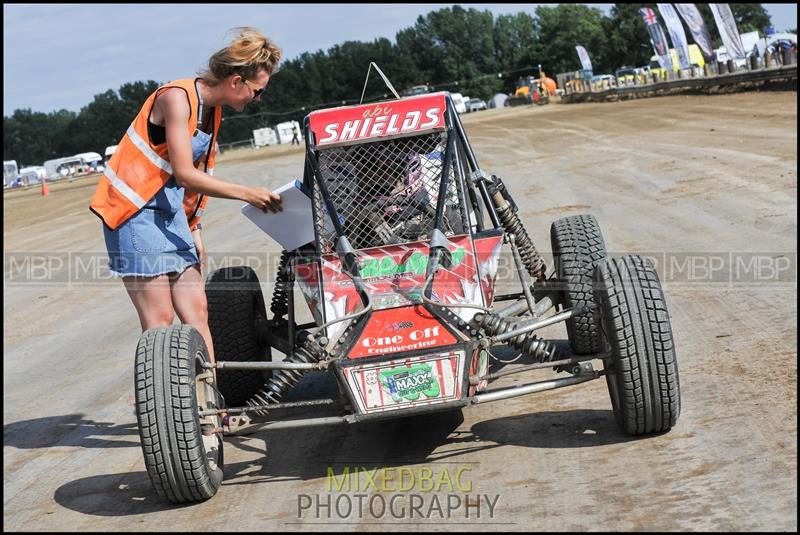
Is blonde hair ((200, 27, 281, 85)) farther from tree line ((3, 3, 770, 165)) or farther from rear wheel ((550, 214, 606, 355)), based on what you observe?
tree line ((3, 3, 770, 165))

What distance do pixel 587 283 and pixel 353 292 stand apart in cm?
155

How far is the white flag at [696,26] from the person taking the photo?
41.8 meters

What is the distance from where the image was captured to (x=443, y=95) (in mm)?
6234

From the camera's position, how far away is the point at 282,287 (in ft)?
22.2

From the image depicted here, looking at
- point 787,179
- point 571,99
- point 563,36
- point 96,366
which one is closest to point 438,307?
point 96,366

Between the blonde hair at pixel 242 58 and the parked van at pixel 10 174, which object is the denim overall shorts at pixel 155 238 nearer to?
the blonde hair at pixel 242 58

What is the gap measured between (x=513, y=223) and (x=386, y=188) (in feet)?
2.60

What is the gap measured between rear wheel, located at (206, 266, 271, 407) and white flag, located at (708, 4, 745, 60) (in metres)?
34.8

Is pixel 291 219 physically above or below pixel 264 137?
above

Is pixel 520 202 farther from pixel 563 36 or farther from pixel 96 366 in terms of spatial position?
pixel 563 36

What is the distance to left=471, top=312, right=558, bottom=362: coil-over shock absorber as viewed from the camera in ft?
17.0

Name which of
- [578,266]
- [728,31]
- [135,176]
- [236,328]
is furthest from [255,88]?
[728,31]

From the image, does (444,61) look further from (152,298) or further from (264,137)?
(152,298)

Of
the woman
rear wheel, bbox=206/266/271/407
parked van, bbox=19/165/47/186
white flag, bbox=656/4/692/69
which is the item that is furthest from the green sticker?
parked van, bbox=19/165/47/186
